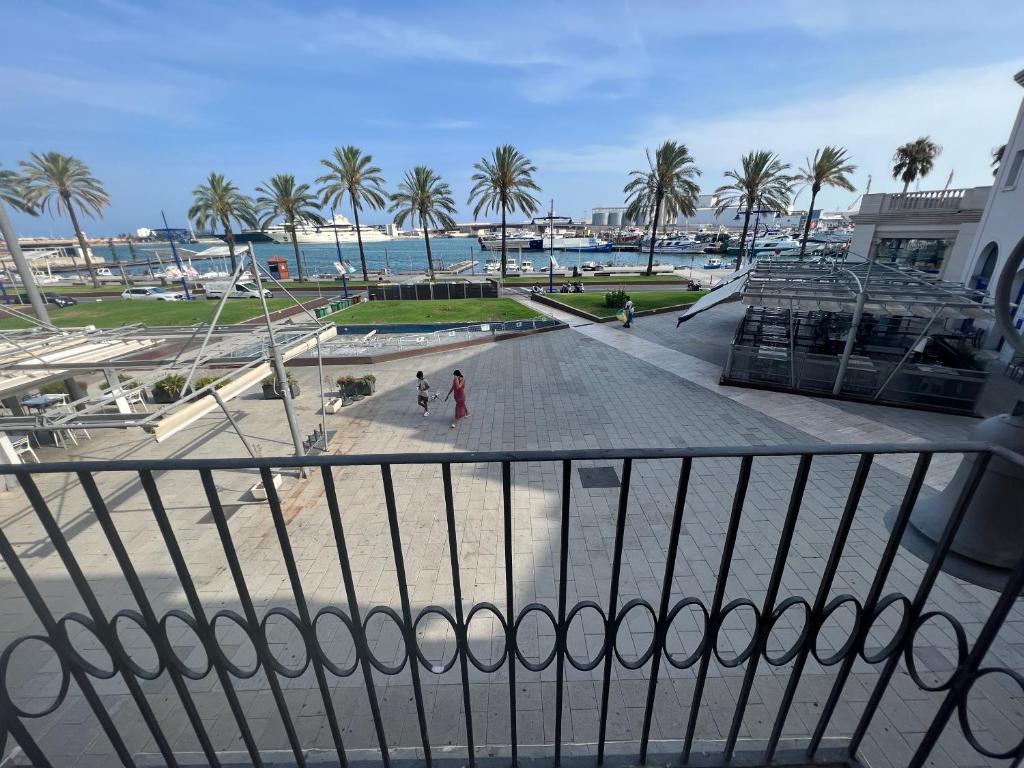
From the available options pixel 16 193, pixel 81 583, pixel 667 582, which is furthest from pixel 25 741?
pixel 16 193

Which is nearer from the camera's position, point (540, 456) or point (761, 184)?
point (540, 456)

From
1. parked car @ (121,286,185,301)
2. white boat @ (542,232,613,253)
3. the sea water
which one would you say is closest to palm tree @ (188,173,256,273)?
parked car @ (121,286,185,301)

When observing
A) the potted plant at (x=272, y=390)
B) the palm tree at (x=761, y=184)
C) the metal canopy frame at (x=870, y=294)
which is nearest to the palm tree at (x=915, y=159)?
the palm tree at (x=761, y=184)

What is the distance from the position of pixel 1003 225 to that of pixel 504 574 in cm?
1973

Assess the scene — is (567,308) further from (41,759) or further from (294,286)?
(294,286)

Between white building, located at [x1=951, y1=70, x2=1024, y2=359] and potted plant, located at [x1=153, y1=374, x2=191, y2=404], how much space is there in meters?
23.3

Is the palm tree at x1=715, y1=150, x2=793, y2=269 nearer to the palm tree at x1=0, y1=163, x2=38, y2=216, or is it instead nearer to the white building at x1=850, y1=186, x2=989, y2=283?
the white building at x1=850, y1=186, x2=989, y2=283

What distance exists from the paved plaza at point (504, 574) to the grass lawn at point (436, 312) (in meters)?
12.8

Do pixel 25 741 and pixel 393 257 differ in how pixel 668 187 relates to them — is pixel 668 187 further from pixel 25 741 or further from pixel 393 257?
pixel 393 257

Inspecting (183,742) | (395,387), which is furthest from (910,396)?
(183,742)

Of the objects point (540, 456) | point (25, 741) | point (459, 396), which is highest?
point (540, 456)

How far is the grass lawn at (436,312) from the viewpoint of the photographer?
22984mm

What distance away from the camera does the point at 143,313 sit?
1031 inches

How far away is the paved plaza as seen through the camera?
358 centimetres
